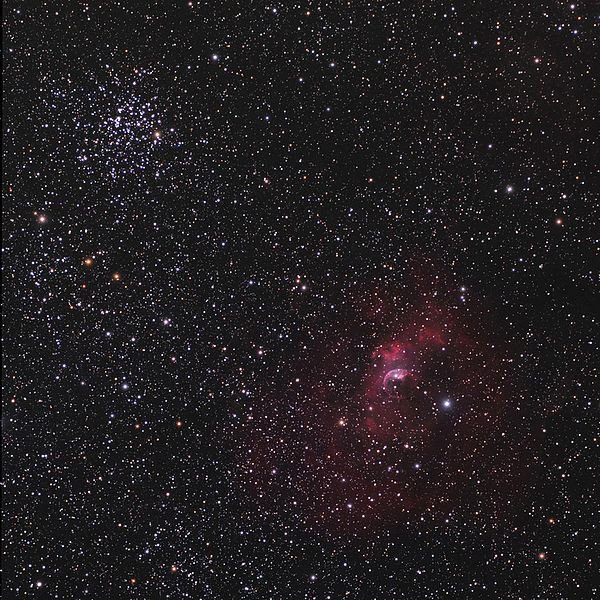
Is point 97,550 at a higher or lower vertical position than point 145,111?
lower

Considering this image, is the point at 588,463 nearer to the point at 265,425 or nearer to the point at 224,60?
the point at 265,425

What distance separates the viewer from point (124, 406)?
51 cm

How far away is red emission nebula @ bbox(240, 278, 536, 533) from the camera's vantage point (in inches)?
19.0

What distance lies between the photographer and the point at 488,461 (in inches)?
19.0

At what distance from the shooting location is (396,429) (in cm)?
49

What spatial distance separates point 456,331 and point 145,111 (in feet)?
1.02

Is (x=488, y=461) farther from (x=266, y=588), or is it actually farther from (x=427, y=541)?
(x=266, y=588)

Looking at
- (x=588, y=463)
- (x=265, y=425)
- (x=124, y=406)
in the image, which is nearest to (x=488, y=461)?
(x=588, y=463)

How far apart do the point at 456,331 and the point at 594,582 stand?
0.22 metres

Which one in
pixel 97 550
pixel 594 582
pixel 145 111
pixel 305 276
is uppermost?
pixel 145 111

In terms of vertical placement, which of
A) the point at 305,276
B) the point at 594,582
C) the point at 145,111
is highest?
the point at 145,111

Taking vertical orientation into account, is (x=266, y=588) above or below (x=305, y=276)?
below

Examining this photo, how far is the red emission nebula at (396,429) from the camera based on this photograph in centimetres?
48

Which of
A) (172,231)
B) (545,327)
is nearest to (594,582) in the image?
(545,327)
